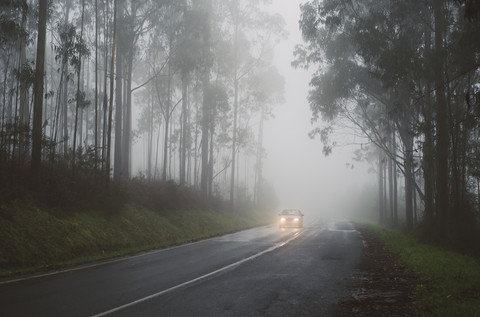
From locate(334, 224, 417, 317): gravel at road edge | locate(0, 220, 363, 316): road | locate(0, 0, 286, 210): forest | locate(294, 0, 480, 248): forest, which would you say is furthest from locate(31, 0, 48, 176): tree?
locate(294, 0, 480, 248): forest

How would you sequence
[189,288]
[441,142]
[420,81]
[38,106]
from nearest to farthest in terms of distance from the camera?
[189,288] < [38,106] < [441,142] < [420,81]

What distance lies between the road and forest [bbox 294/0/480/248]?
5595mm

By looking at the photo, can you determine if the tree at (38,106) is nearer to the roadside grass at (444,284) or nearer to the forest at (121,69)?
the forest at (121,69)

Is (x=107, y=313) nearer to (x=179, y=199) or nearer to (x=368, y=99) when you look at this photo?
(x=179, y=199)

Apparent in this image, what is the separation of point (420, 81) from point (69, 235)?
18.8 m

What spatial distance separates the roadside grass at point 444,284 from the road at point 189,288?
1422 millimetres

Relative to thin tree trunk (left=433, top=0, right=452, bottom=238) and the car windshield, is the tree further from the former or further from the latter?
the car windshield

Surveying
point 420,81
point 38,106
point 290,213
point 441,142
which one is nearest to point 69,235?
point 38,106

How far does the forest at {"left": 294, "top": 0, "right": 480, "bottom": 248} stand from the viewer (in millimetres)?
15172

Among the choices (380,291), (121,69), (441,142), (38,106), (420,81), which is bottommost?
(380,291)

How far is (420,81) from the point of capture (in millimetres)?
21141

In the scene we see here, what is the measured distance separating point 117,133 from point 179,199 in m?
5.38

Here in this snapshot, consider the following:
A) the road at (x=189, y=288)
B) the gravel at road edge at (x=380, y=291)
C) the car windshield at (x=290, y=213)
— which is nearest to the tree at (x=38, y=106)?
the road at (x=189, y=288)

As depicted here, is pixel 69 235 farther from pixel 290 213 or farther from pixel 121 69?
pixel 290 213
